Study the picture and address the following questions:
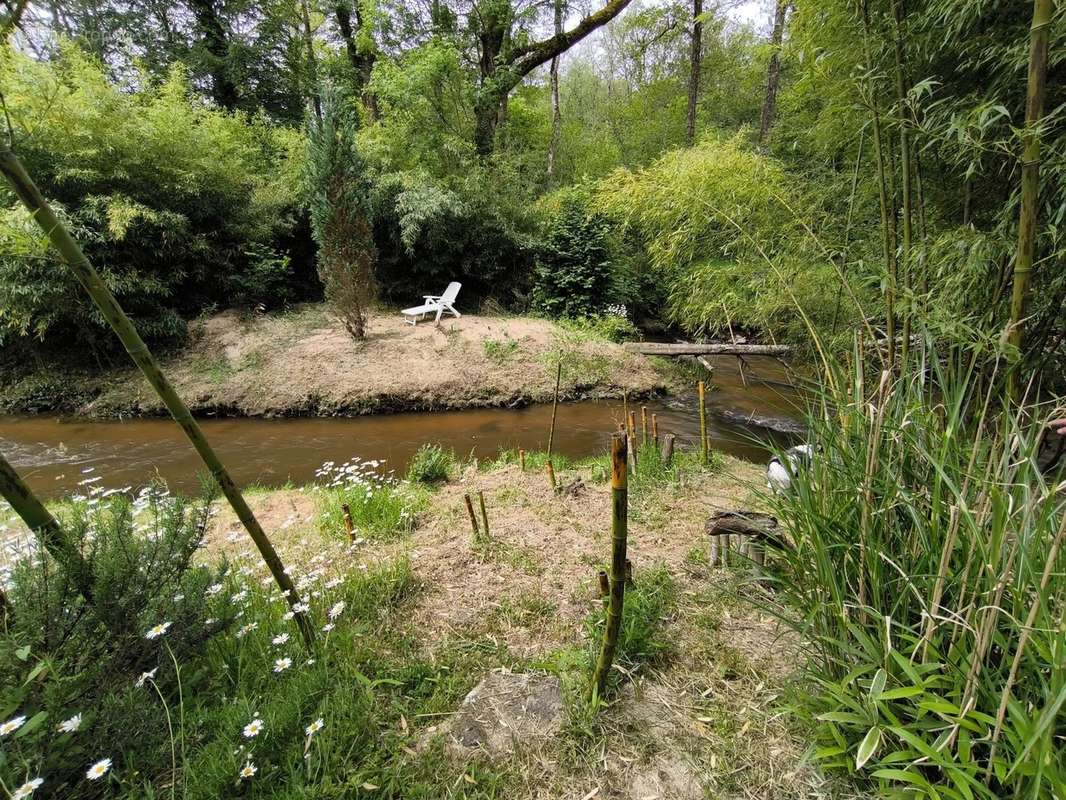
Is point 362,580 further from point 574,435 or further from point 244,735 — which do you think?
point 574,435

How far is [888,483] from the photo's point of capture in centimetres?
102

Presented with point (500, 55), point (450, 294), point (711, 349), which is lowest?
point (711, 349)

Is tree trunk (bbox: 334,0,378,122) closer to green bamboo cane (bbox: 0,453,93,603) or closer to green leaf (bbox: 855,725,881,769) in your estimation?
green bamboo cane (bbox: 0,453,93,603)

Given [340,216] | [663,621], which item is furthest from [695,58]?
[663,621]

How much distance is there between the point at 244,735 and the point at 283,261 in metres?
8.47

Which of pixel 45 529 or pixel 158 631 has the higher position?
pixel 45 529

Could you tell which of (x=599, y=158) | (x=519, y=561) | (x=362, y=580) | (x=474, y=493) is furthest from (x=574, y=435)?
(x=599, y=158)

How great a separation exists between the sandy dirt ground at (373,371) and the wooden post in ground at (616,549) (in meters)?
4.73

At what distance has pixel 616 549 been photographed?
1017mm

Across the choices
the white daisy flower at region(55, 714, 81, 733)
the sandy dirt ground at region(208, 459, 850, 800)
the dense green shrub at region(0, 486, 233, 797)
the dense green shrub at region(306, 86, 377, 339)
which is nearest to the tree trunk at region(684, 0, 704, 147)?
the dense green shrub at region(306, 86, 377, 339)

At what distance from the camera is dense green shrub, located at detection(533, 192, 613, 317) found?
26.9 feet

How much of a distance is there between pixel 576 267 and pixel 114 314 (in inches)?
309

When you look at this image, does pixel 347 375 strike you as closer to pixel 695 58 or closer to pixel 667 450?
pixel 667 450

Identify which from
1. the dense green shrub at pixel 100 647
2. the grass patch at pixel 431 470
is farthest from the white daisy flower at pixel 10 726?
the grass patch at pixel 431 470
